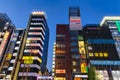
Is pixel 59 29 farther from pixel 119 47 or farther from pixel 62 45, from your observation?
pixel 119 47

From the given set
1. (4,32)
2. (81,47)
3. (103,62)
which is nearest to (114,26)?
(81,47)

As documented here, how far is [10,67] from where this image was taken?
269 ft

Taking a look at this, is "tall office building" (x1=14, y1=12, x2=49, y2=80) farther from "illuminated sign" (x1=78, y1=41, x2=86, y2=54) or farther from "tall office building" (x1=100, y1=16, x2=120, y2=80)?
"tall office building" (x1=100, y1=16, x2=120, y2=80)

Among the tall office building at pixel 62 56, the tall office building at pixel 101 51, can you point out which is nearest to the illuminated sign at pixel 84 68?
the tall office building at pixel 101 51

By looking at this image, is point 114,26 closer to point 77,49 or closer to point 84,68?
point 77,49

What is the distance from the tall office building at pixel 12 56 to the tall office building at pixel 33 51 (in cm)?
264

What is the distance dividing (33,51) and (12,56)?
1173cm

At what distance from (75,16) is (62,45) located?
26.0 meters

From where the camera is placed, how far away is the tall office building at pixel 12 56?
79.5 m

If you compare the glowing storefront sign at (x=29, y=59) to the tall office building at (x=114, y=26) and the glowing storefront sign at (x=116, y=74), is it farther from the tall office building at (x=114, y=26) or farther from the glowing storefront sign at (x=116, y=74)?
the tall office building at (x=114, y=26)

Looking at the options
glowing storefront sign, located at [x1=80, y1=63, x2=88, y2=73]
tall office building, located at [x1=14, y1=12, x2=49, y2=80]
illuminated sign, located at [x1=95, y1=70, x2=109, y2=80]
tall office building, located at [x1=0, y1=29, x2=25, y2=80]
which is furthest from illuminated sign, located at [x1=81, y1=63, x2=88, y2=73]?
tall office building, located at [x1=0, y1=29, x2=25, y2=80]

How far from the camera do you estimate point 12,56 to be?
86500mm

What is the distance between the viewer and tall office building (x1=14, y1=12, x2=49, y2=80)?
7600 cm

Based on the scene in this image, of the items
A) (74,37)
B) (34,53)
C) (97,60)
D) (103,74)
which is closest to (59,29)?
(74,37)
